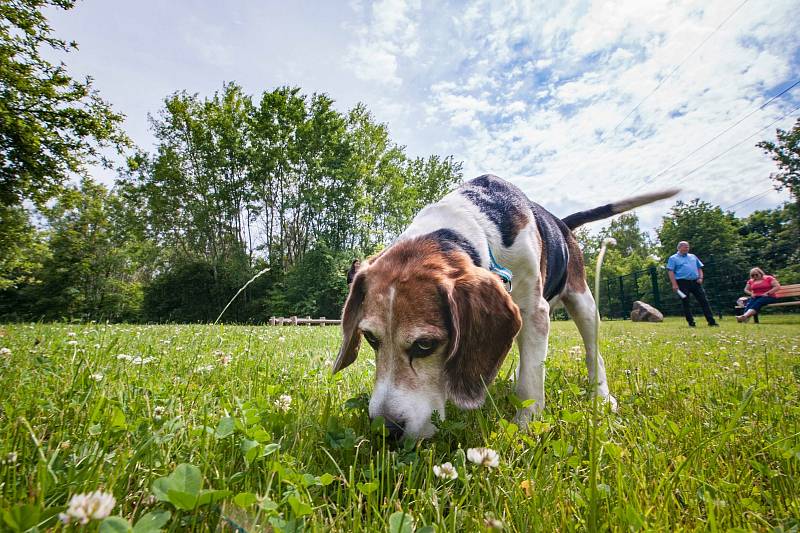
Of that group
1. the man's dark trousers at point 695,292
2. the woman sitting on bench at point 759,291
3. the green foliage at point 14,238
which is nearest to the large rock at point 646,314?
the woman sitting on bench at point 759,291

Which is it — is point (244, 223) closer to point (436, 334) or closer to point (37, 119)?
point (37, 119)

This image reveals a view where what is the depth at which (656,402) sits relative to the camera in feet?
9.02

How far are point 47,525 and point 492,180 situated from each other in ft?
11.6

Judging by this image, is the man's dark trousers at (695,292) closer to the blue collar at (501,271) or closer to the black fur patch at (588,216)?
the black fur patch at (588,216)

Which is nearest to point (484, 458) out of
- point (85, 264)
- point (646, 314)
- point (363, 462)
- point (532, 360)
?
point (363, 462)

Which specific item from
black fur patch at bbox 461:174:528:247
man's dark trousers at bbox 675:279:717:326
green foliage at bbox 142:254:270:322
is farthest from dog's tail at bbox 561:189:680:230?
green foliage at bbox 142:254:270:322

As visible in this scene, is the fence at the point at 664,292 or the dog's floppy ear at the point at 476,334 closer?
the dog's floppy ear at the point at 476,334

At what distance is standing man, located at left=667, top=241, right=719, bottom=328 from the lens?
40.8 feet

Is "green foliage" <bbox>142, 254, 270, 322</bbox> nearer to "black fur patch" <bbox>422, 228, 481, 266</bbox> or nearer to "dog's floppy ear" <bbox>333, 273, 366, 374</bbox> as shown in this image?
"dog's floppy ear" <bbox>333, 273, 366, 374</bbox>

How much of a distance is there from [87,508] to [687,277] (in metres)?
16.0

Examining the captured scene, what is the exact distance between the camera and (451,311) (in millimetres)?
2131

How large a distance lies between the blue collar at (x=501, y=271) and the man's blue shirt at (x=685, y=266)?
13.1 metres

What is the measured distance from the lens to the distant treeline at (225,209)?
111 ft

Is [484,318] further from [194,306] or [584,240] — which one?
[584,240]
